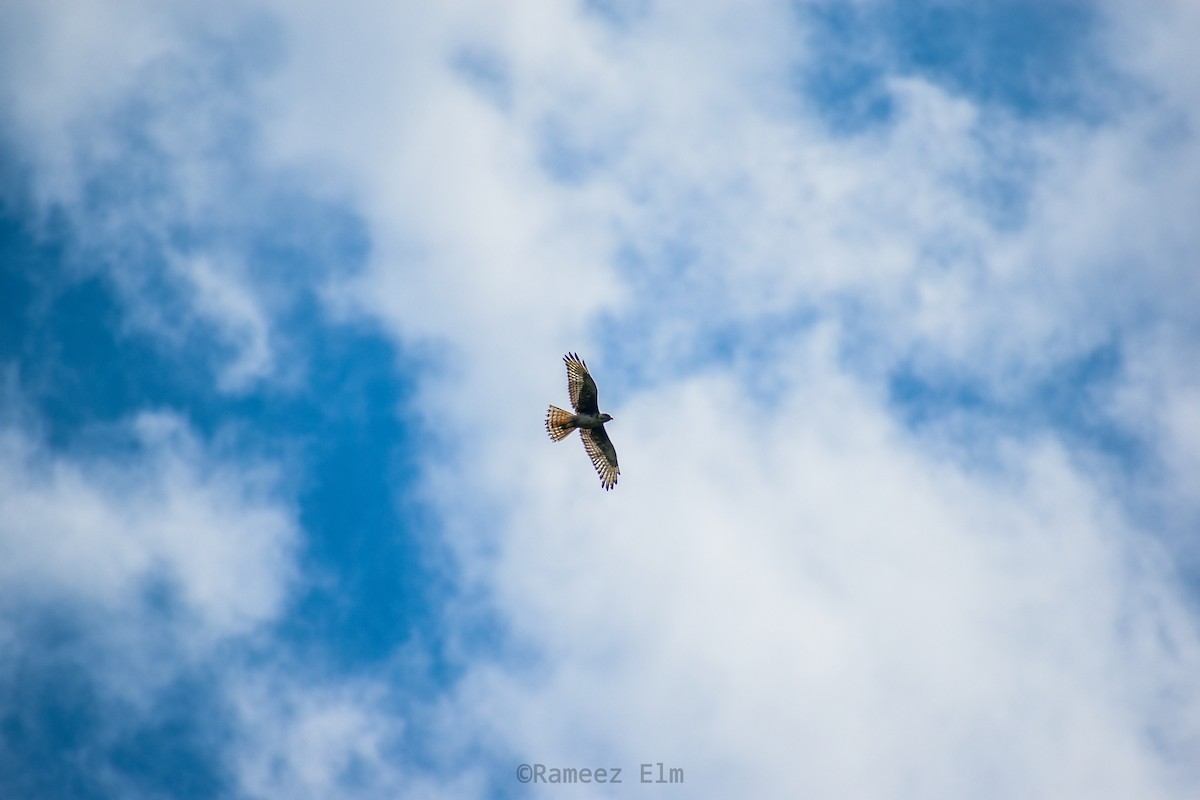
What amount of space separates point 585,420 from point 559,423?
1112mm

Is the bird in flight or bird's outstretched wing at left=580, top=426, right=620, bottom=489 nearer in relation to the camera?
the bird in flight

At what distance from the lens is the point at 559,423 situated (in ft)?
147

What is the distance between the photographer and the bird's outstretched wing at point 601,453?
4559 cm

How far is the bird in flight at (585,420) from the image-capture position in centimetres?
4356

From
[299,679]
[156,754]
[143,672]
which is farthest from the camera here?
[143,672]

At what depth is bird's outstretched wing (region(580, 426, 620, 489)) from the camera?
45594 millimetres

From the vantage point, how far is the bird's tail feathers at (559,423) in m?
44.6

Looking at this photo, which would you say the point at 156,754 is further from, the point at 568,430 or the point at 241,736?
the point at 568,430

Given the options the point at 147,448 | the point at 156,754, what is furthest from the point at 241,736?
the point at 147,448

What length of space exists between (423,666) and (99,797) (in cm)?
7298

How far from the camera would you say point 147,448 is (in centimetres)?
19525

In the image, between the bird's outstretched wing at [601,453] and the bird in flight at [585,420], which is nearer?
the bird in flight at [585,420]

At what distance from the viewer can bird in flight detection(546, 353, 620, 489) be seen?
143 feet

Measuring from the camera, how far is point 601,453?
151 feet
